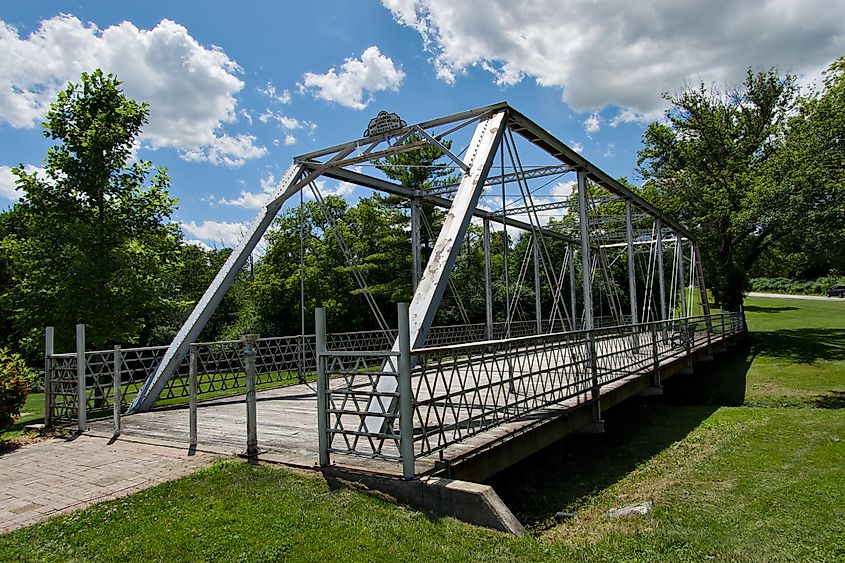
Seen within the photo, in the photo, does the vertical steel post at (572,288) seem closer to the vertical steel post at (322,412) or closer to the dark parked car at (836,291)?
the vertical steel post at (322,412)

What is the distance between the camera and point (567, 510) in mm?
6285

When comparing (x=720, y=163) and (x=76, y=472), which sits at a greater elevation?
(x=720, y=163)

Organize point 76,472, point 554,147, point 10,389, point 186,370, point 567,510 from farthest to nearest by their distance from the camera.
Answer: point 186,370 < point 554,147 < point 10,389 < point 567,510 < point 76,472

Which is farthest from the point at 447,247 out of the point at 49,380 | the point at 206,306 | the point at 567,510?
the point at 49,380

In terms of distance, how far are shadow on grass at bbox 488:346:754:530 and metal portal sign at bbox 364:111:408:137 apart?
5.29 m

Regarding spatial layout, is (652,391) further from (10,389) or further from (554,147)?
(10,389)

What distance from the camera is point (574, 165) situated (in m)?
10.3

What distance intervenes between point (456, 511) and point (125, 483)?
298 centimetres

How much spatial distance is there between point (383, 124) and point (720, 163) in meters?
19.7

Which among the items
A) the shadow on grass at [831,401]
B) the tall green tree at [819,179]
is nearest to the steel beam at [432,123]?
A: the shadow on grass at [831,401]

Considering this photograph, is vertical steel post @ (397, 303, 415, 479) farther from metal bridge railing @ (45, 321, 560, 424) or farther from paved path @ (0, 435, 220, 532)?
metal bridge railing @ (45, 321, 560, 424)

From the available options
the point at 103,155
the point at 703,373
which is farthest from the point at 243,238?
the point at 703,373

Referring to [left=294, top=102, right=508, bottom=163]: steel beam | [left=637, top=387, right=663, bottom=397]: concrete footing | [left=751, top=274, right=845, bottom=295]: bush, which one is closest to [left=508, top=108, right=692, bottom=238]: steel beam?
[left=294, top=102, right=508, bottom=163]: steel beam

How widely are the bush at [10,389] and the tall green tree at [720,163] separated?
21837mm
